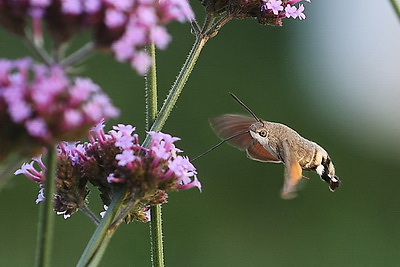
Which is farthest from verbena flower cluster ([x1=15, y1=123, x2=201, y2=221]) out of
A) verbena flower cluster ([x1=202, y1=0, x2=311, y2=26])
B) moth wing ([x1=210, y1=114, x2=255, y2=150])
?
moth wing ([x1=210, y1=114, x2=255, y2=150])

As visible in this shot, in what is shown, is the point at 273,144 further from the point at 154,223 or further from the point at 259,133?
the point at 154,223

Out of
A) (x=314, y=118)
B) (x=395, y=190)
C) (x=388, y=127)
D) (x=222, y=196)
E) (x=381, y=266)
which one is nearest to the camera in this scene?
(x=381, y=266)

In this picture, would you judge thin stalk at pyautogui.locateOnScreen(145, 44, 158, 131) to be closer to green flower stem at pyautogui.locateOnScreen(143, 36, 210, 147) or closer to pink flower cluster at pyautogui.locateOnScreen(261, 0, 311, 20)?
green flower stem at pyautogui.locateOnScreen(143, 36, 210, 147)

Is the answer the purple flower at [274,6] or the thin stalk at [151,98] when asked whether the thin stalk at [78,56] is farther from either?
the purple flower at [274,6]

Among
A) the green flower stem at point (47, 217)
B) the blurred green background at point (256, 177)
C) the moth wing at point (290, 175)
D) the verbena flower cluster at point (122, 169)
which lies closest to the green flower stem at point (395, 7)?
the moth wing at point (290, 175)

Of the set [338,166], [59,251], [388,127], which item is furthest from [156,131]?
[388,127]

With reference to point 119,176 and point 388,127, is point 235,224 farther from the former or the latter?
point 119,176

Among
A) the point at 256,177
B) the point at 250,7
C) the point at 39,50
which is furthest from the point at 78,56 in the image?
the point at 256,177
